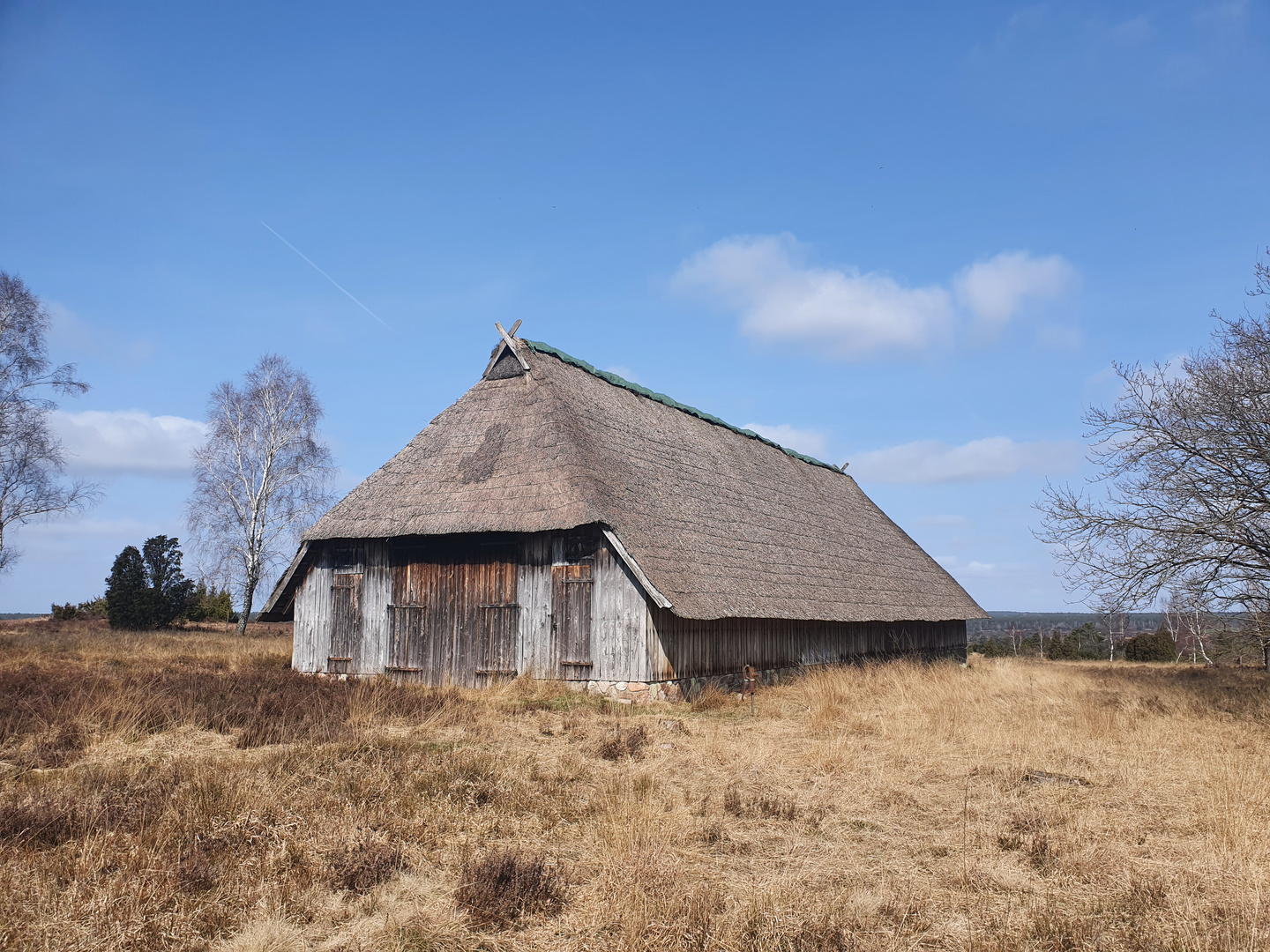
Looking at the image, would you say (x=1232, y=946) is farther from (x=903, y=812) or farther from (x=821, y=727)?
(x=821, y=727)

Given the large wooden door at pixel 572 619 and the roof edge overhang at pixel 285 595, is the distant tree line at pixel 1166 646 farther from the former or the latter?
the roof edge overhang at pixel 285 595

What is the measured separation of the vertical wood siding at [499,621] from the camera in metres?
14.4

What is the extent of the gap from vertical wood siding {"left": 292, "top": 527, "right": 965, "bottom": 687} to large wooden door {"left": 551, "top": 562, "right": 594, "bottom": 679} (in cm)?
4

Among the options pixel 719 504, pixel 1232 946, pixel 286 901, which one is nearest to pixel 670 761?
pixel 286 901

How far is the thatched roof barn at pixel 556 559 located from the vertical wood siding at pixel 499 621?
0.11ft

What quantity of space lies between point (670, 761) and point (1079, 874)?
14.3 feet

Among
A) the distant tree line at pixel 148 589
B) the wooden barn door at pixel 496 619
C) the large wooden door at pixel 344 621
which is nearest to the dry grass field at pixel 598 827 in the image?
the wooden barn door at pixel 496 619

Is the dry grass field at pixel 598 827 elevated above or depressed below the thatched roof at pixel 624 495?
below

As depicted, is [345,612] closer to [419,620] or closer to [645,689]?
[419,620]

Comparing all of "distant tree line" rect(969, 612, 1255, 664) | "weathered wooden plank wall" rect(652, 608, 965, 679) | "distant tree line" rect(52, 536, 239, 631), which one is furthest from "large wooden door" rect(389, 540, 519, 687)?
"distant tree line" rect(52, 536, 239, 631)

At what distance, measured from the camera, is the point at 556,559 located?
15.0 m

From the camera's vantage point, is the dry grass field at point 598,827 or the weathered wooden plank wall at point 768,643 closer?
the dry grass field at point 598,827

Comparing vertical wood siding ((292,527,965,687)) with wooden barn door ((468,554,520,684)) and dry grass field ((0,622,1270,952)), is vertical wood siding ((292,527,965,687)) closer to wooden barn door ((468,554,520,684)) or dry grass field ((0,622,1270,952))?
wooden barn door ((468,554,520,684))

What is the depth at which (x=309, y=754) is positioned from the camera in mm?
7965
